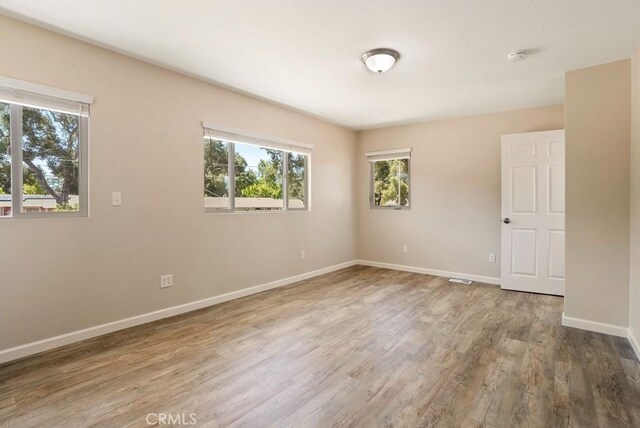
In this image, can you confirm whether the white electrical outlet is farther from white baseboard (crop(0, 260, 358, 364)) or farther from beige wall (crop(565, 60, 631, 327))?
beige wall (crop(565, 60, 631, 327))

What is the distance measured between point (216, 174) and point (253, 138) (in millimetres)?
A: 712

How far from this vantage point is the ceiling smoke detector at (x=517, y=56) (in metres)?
2.82

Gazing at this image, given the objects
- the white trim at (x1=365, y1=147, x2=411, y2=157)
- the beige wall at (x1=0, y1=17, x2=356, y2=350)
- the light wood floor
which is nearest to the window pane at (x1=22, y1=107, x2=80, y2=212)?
the beige wall at (x1=0, y1=17, x2=356, y2=350)

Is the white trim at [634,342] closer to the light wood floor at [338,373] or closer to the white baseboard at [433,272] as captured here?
the light wood floor at [338,373]

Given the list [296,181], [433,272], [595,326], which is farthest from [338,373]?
[433,272]

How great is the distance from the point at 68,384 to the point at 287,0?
9.47 feet

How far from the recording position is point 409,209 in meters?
5.48

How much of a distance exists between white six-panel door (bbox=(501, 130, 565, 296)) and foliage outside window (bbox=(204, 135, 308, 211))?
2.88m

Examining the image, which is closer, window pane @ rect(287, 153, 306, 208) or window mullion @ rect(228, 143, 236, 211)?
window mullion @ rect(228, 143, 236, 211)

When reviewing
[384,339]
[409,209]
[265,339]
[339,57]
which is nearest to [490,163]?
[409,209]

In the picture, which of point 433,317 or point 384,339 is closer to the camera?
point 384,339

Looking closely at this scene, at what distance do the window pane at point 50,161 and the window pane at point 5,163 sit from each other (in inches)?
3.3

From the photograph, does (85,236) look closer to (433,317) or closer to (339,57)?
(339,57)

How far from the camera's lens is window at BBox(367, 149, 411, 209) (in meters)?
5.53
